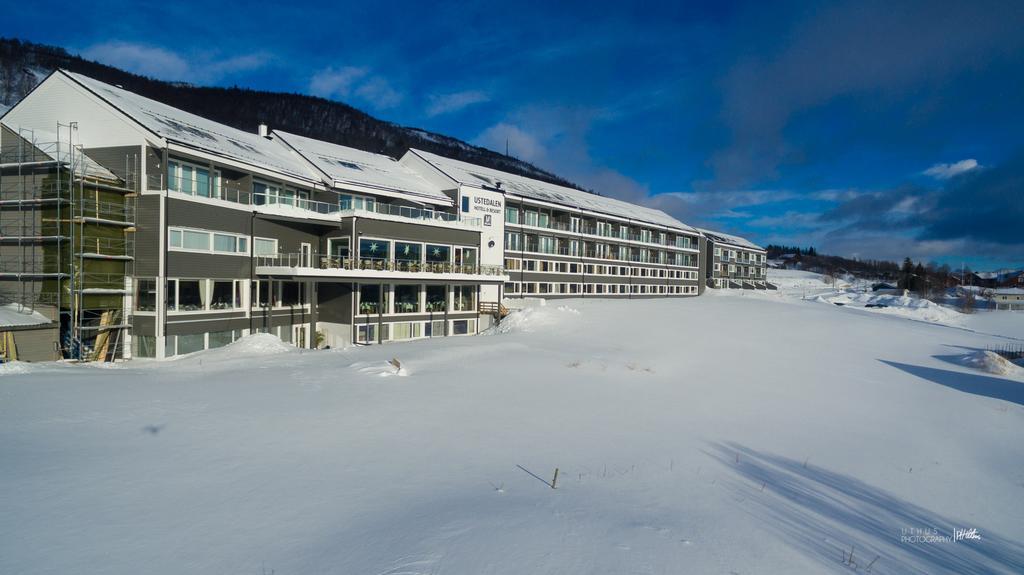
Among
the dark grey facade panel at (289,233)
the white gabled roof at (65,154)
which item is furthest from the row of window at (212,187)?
the white gabled roof at (65,154)

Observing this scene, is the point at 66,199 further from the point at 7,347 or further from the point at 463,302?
the point at 463,302

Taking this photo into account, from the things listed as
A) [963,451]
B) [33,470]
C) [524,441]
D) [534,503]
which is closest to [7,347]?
[33,470]

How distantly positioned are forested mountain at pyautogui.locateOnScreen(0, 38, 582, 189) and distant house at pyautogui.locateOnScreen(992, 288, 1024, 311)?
118 metres

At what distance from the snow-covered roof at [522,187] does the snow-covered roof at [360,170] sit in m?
3.08

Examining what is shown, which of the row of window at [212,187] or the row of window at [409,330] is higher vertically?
the row of window at [212,187]

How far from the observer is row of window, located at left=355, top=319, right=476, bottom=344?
2912 cm

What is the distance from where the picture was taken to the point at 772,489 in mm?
10117

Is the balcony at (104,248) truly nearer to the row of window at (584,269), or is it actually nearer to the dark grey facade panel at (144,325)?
the dark grey facade panel at (144,325)

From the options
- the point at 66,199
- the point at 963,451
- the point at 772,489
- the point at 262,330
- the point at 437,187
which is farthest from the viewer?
the point at 437,187

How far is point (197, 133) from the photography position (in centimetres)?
2612

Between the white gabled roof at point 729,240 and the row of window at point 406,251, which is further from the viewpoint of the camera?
the white gabled roof at point 729,240

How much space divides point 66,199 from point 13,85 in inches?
4671

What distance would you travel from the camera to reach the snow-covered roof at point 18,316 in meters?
20.2

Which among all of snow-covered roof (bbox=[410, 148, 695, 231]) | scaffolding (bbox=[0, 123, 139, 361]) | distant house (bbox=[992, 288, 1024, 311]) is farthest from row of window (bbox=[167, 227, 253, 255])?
distant house (bbox=[992, 288, 1024, 311])
